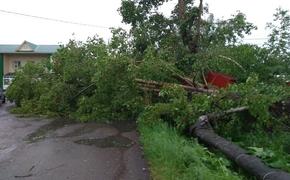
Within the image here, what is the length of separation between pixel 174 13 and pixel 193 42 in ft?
15.3

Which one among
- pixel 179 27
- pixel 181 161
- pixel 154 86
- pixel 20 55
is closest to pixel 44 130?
pixel 154 86

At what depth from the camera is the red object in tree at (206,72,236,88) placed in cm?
1438

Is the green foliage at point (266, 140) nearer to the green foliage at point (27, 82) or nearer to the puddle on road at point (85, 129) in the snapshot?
the puddle on road at point (85, 129)

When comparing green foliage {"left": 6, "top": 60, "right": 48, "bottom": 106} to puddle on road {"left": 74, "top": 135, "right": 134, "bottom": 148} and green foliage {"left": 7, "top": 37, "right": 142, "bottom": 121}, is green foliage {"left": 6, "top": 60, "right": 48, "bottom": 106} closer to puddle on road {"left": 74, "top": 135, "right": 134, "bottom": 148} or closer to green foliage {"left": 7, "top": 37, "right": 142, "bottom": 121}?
green foliage {"left": 7, "top": 37, "right": 142, "bottom": 121}

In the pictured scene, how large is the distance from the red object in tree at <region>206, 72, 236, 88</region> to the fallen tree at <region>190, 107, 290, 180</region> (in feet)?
12.6

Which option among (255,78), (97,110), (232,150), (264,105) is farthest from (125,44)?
(232,150)

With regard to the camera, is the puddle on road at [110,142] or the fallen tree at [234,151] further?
the puddle on road at [110,142]

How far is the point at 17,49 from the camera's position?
5169 cm

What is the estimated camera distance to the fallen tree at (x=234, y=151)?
19.5 feet

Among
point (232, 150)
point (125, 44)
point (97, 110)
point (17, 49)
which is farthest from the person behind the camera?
point (17, 49)

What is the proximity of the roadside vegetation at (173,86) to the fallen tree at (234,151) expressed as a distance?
0.19 metres

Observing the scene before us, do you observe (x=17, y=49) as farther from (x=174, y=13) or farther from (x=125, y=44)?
(x=125, y=44)

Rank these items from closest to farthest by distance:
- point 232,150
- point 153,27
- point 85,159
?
1. point 232,150
2. point 85,159
3. point 153,27

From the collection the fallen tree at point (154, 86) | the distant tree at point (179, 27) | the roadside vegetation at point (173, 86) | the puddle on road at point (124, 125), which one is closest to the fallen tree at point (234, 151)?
the roadside vegetation at point (173, 86)
